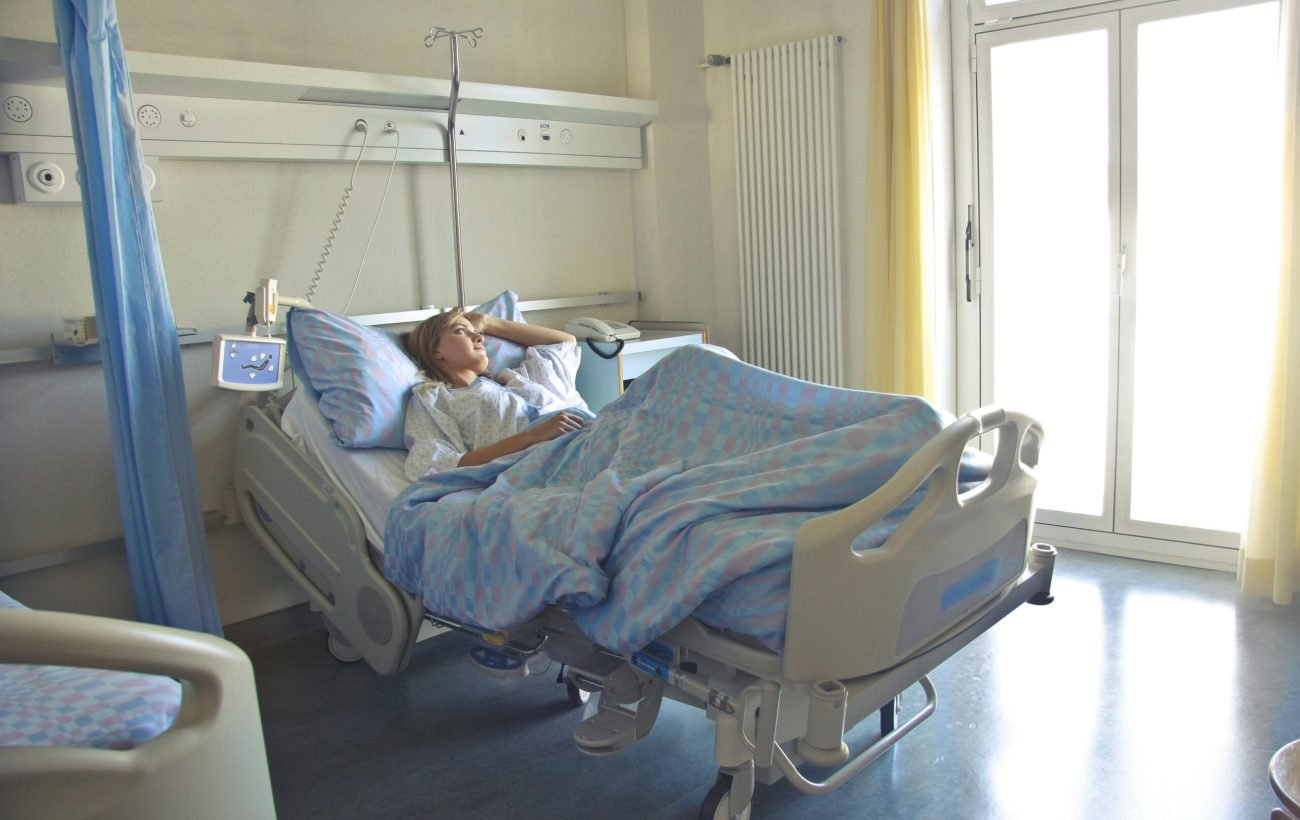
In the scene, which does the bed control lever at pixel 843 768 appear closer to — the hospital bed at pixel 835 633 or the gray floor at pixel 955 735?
the hospital bed at pixel 835 633

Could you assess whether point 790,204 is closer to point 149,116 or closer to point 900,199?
point 900,199

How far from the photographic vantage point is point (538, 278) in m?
3.97

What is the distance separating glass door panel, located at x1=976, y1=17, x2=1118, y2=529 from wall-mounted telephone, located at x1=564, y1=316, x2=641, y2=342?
1406 mm

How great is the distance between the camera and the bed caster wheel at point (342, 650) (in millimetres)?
3078

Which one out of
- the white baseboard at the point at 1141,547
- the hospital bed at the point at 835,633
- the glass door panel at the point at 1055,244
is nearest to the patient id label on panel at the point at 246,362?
the hospital bed at the point at 835,633

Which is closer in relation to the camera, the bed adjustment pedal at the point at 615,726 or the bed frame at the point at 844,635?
the bed frame at the point at 844,635

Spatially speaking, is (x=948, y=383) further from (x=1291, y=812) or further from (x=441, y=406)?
(x=1291, y=812)

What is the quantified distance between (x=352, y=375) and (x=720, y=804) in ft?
5.11

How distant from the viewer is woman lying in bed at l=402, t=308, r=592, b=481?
2691mm

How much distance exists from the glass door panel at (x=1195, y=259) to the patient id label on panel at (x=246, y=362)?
285cm

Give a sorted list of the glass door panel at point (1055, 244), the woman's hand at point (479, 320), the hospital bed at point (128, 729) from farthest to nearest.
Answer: the glass door panel at point (1055, 244) → the woman's hand at point (479, 320) → the hospital bed at point (128, 729)

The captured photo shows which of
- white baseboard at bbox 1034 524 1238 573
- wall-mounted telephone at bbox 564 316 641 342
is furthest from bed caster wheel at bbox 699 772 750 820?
white baseboard at bbox 1034 524 1238 573

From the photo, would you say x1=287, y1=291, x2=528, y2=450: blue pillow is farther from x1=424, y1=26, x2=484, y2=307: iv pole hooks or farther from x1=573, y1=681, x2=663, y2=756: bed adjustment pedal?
x1=573, y1=681, x2=663, y2=756: bed adjustment pedal

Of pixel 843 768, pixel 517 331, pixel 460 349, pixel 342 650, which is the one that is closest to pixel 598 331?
pixel 517 331
